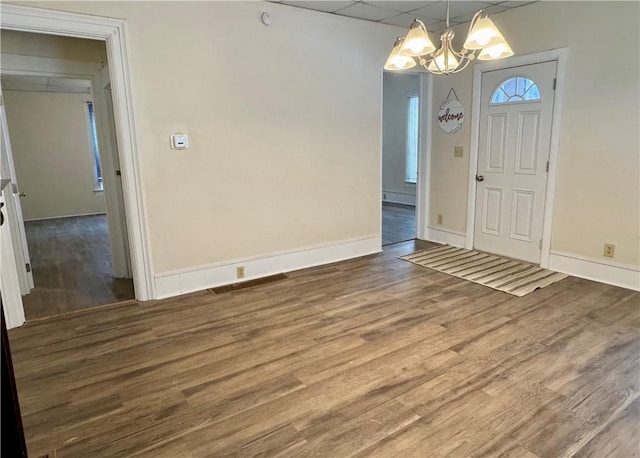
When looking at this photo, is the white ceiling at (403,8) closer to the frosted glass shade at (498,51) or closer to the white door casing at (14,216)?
the frosted glass shade at (498,51)

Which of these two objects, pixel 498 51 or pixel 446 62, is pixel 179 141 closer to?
pixel 446 62

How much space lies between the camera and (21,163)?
25.1 feet

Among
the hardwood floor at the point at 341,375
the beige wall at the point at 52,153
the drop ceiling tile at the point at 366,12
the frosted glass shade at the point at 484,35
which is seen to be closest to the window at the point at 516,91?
the drop ceiling tile at the point at 366,12

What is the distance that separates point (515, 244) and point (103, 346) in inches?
163

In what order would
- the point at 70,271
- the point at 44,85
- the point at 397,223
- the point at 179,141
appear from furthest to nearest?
the point at 44,85
the point at 397,223
the point at 70,271
the point at 179,141

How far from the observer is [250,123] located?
388cm

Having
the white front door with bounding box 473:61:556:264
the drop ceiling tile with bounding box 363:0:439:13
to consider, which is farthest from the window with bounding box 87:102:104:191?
the white front door with bounding box 473:61:556:264

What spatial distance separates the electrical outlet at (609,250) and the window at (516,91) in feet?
5.22

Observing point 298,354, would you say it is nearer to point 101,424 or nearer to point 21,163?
point 101,424

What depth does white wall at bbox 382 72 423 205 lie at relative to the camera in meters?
8.17

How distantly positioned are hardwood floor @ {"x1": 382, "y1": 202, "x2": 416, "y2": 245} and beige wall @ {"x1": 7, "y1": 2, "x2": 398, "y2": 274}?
1.04m

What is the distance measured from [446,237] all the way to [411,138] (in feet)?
11.3

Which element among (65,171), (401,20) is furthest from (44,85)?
(401,20)

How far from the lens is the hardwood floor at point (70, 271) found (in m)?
3.63
